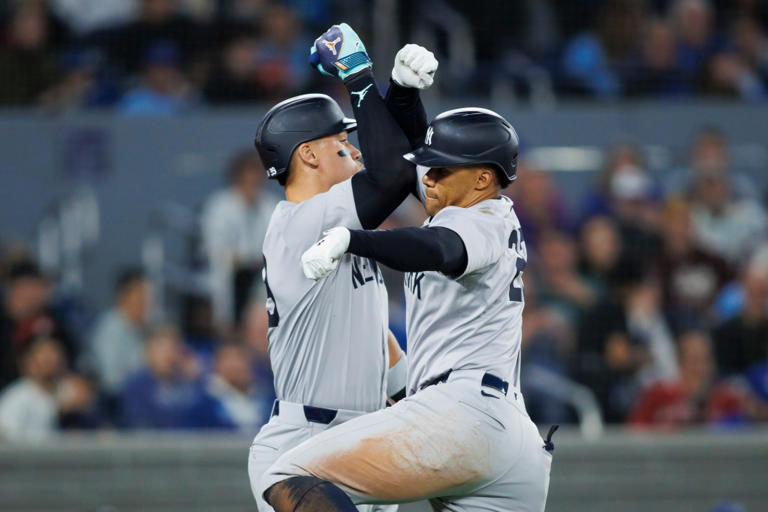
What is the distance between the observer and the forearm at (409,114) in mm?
3828

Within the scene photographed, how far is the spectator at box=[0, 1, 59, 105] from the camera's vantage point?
346 inches

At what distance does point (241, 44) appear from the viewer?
9.16 metres

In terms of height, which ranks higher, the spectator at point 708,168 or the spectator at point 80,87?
the spectator at point 80,87

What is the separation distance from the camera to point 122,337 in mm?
7574

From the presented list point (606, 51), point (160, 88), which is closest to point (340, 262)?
point (160, 88)

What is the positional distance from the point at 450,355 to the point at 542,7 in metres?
6.71

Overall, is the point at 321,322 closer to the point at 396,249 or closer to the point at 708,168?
the point at 396,249

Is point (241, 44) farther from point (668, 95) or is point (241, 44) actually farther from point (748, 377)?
point (748, 377)

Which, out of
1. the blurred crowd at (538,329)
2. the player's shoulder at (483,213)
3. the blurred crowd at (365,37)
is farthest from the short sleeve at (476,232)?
the blurred crowd at (365,37)

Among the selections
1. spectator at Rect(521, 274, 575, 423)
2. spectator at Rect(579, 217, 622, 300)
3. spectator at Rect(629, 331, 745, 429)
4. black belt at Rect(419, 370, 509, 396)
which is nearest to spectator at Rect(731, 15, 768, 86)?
spectator at Rect(579, 217, 622, 300)

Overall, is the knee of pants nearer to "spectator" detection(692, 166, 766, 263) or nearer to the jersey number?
the jersey number

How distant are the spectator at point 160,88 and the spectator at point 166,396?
2127 millimetres

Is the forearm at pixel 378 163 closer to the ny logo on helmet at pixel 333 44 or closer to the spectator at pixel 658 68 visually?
the ny logo on helmet at pixel 333 44

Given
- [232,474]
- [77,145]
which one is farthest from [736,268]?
[77,145]
